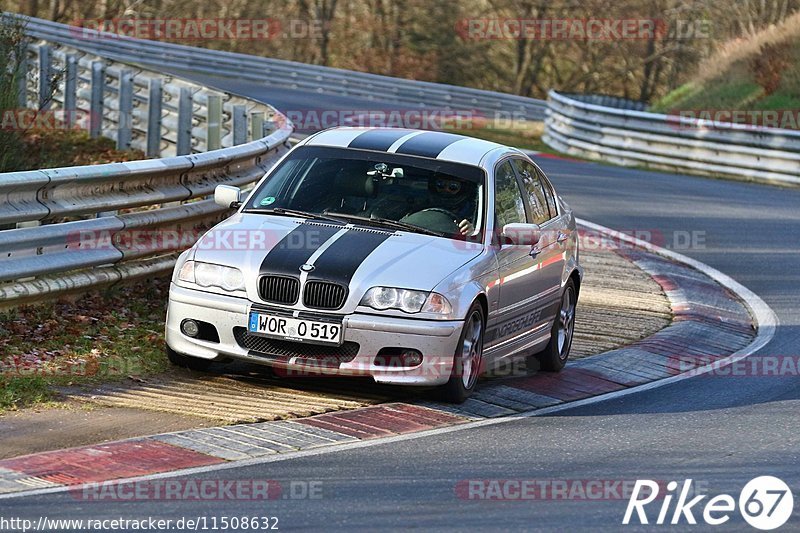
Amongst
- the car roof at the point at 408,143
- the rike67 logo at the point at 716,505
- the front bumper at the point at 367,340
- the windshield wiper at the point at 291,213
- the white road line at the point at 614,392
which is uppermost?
the car roof at the point at 408,143

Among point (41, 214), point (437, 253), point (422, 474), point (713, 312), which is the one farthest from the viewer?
point (713, 312)

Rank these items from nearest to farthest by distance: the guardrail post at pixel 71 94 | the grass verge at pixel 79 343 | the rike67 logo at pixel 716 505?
the rike67 logo at pixel 716 505, the grass verge at pixel 79 343, the guardrail post at pixel 71 94

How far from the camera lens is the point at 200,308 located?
8672 millimetres

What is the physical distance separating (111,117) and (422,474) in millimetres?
14589

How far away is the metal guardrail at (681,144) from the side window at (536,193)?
1611cm

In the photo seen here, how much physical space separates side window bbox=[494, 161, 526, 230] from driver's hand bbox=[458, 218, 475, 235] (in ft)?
0.86

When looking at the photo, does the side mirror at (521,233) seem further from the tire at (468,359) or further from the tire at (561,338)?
the tire at (561,338)

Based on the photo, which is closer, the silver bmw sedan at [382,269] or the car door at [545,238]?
the silver bmw sedan at [382,269]

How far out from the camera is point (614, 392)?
9859 mm

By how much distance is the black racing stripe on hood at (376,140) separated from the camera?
987 centimetres

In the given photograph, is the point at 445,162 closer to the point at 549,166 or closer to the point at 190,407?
the point at 190,407

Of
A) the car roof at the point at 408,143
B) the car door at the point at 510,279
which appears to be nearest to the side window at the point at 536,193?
the car door at the point at 510,279

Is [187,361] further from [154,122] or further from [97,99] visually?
[97,99]

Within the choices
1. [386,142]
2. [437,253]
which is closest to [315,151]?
[386,142]
